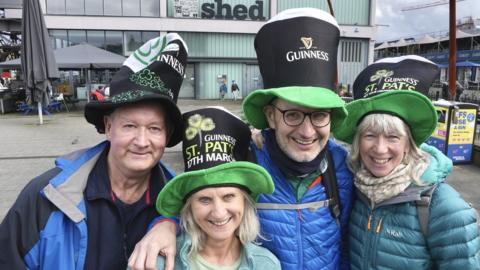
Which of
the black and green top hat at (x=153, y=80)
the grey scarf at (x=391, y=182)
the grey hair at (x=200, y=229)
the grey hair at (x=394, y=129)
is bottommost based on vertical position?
the grey hair at (x=200, y=229)

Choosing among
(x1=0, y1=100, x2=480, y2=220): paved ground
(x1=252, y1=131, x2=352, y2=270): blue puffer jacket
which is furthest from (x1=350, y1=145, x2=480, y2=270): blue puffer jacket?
(x1=0, y1=100, x2=480, y2=220): paved ground

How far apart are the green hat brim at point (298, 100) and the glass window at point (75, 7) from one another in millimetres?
25888

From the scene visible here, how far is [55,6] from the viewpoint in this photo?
2462cm

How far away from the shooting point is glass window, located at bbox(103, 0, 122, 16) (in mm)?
25219

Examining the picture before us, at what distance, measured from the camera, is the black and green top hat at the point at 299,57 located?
Answer: 213 cm

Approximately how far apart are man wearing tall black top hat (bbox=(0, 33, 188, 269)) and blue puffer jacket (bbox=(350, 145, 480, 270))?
3.77 feet

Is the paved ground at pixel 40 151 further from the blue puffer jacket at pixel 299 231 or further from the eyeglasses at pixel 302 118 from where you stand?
the eyeglasses at pixel 302 118

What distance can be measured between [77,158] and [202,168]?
2.23 feet

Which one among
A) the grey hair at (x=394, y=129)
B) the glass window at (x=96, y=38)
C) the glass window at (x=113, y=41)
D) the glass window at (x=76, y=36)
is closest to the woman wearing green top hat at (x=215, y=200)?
the grey hair at (x=394, y=129)

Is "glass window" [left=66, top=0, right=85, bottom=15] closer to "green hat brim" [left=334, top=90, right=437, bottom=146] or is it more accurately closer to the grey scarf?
"green hat brim" [left=334, top=90, right=437, bottom=146]

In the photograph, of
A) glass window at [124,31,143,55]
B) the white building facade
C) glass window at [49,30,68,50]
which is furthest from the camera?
glass window at [124,31,143,55]

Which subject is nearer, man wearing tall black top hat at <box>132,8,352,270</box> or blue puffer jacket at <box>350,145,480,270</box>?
blue puffer jacket at <box>350,145,480,270</box>

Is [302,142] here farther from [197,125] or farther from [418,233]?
[418,233]

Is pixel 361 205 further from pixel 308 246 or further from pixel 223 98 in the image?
pixel 223 98
